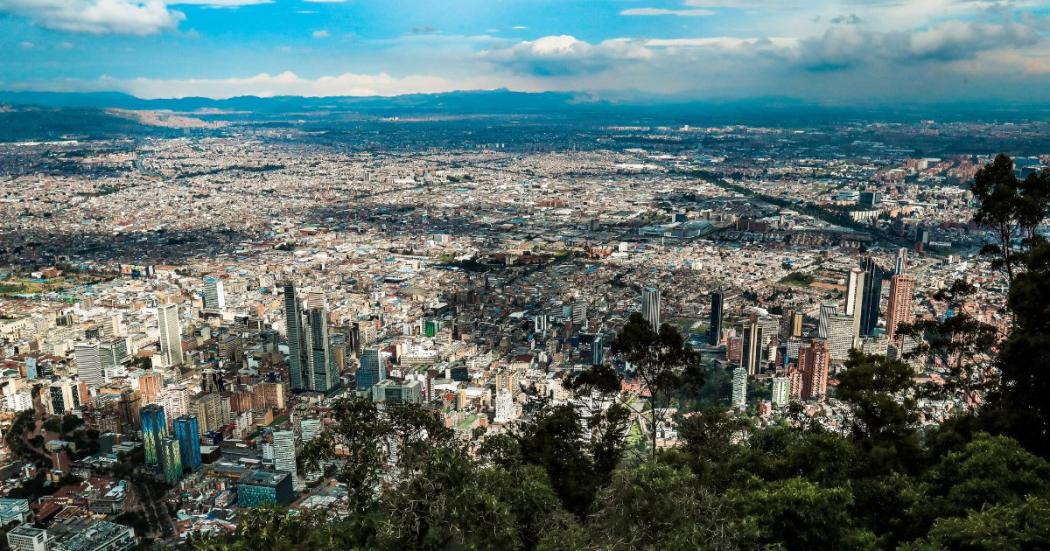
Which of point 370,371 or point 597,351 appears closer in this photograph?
point 370,371

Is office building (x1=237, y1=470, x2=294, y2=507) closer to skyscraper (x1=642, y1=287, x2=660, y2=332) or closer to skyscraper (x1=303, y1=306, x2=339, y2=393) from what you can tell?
skyscraper (x1=303, y1=306, x2=339, y2=393)

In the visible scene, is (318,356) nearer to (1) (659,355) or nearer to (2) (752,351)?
(2) (752,351)

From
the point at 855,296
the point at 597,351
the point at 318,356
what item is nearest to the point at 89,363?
the point at 318,356

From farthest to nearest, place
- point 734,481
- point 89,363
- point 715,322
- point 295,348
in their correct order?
point 715,322, point 89,363, point 295,348, point 734,481

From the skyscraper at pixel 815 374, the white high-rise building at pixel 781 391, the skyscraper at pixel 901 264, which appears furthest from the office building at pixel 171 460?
the skyscraper at pixel 901 264

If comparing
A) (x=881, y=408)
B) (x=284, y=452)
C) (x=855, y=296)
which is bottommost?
(x=284, y=452)

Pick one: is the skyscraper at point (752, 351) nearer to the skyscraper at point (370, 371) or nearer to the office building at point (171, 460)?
the skyscraper at point (370, 371)

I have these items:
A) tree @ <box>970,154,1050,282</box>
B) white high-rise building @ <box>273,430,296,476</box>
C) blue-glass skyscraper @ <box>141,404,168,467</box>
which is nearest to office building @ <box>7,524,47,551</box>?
blue-glass skyscraper @ <box>141,404,168,467</box>
